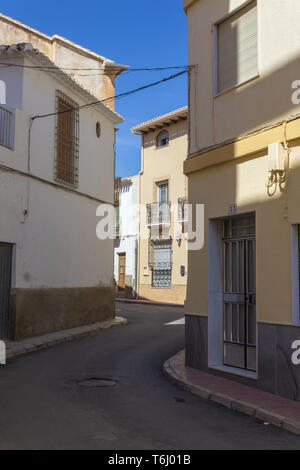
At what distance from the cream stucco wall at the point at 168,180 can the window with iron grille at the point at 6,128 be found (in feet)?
48.6

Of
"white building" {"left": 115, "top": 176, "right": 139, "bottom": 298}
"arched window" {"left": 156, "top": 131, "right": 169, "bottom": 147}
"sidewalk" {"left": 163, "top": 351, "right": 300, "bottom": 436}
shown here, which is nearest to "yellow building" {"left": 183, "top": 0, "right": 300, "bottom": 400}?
"sidewalk" {"left": 163, "top": 351, "right": 300, "bottom": 436}

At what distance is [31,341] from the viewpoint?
39.6 ft

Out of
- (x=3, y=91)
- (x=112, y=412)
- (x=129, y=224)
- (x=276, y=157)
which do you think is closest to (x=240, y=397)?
(x=112, y=412)

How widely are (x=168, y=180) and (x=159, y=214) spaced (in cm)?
193

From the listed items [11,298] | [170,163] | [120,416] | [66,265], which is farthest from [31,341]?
[170,163]

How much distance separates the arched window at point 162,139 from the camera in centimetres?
2797

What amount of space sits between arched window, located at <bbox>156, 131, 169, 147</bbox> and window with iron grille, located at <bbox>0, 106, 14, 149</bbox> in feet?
53.2

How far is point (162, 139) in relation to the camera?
2838 centimetres

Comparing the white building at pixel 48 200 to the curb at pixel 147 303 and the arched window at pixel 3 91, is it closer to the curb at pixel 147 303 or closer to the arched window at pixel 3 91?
the arched window at pixel 3 91

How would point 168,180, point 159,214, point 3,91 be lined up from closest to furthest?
1. point 3,91
2. point 168,180
3. point 159,214

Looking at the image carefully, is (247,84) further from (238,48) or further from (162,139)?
(162,139)

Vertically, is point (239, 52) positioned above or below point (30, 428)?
above

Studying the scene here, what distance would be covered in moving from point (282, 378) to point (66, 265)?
8920 millimetres
